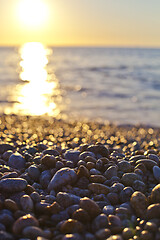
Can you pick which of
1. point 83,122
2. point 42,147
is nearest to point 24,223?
point 42,147

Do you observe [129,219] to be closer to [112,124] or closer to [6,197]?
[6,197]

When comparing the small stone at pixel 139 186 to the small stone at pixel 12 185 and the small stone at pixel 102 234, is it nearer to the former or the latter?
the small stone at pixel 102 234

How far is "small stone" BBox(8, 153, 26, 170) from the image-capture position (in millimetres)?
3234

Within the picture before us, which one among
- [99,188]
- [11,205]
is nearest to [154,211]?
[99,188]

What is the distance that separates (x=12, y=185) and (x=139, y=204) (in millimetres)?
1155

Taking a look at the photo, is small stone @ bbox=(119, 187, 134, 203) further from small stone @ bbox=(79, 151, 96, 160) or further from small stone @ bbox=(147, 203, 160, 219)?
small stone @ bbox=(79, 151, 96, 160)

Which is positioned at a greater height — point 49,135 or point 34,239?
point 49,135

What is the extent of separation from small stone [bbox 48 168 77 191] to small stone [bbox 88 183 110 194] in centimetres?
21

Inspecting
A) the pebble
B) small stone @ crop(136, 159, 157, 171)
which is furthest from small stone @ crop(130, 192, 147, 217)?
the pebble

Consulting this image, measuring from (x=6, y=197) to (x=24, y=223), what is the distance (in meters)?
0.49

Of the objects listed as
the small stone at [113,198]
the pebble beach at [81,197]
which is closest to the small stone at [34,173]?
the pebble beach at [81,197]

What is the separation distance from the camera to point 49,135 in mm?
6938

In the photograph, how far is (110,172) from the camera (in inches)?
112

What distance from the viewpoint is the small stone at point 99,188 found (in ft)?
8.48
